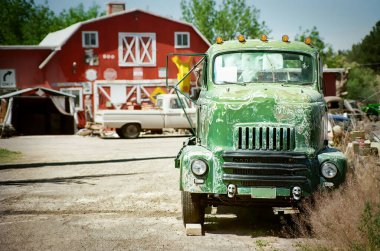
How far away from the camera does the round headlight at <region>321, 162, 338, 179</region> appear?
6.98 meters

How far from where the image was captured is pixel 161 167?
46.1 ft

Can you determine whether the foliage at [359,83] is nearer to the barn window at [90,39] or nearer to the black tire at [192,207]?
the barn window at [90,39]

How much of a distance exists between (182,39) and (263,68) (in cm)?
2658

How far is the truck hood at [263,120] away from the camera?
702 cm

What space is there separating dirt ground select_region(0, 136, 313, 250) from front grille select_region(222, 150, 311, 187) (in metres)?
0.74

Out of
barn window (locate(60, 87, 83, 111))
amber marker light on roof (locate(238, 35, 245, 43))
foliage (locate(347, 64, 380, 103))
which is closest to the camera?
amber marker light on roof (locate(238, 35, 245, 43))

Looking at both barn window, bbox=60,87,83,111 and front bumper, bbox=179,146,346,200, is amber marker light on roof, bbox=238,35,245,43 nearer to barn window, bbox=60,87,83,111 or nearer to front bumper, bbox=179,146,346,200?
front bumper, bbox=179,146,346,200

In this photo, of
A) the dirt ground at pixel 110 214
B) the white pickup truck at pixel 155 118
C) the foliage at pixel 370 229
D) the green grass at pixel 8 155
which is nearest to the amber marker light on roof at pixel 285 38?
the dirt ground at pixel 110 214

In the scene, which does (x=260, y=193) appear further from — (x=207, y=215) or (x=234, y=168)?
(x=207, y=215)

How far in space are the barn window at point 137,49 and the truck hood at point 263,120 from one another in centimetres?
2649

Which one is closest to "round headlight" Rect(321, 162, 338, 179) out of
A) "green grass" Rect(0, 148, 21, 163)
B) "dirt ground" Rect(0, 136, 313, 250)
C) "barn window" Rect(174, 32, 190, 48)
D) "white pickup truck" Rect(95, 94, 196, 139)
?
"dirt ground" Rect(0, 136, 313, 250)

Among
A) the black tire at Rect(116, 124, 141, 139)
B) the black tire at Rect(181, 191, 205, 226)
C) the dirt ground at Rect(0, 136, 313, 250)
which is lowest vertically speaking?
the black tire at Rect(116, 124, 141, 139)

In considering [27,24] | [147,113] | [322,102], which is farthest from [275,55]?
[27,24]

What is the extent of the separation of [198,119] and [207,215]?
62.1 inches
